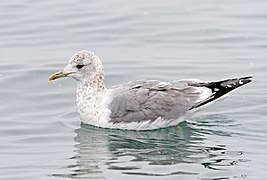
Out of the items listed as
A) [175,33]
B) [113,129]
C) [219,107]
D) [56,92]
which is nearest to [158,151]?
[113,129]

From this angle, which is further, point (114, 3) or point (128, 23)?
point (114, 3)

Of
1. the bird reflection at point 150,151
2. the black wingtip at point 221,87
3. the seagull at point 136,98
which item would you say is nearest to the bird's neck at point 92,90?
the seagull at point 136,98

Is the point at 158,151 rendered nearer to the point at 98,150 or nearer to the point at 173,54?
the point at 98,150

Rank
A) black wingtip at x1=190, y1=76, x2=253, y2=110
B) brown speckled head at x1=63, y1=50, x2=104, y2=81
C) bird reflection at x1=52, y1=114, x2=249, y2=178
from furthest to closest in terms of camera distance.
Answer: brown speckled head at x1=63, y1=50, x2=104, y2=81 < black wingtip at x1=190, y1=76, x2=253, y2=110 < bird reflection at x1=52, y1=114, x2=249, y2=178

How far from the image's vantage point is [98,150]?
13531 millimetres

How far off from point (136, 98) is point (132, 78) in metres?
2.96

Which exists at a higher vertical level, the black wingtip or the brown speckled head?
the brown speckled head

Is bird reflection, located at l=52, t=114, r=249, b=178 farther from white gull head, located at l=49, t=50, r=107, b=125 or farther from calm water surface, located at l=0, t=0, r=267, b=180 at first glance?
white gull head, located at l=49, t=50, r=107, b=125

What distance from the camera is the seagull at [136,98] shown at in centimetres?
1446

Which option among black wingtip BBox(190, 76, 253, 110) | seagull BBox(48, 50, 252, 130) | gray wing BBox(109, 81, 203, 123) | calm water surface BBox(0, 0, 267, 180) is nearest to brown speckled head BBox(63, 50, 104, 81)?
seagull BBox(48, 50, 252, 130)

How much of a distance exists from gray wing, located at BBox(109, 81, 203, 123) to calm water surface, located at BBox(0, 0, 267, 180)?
25 centimetres

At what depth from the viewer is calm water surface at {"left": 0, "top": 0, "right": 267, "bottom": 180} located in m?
12.8

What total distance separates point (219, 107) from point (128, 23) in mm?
6133

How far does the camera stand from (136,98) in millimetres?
14445
